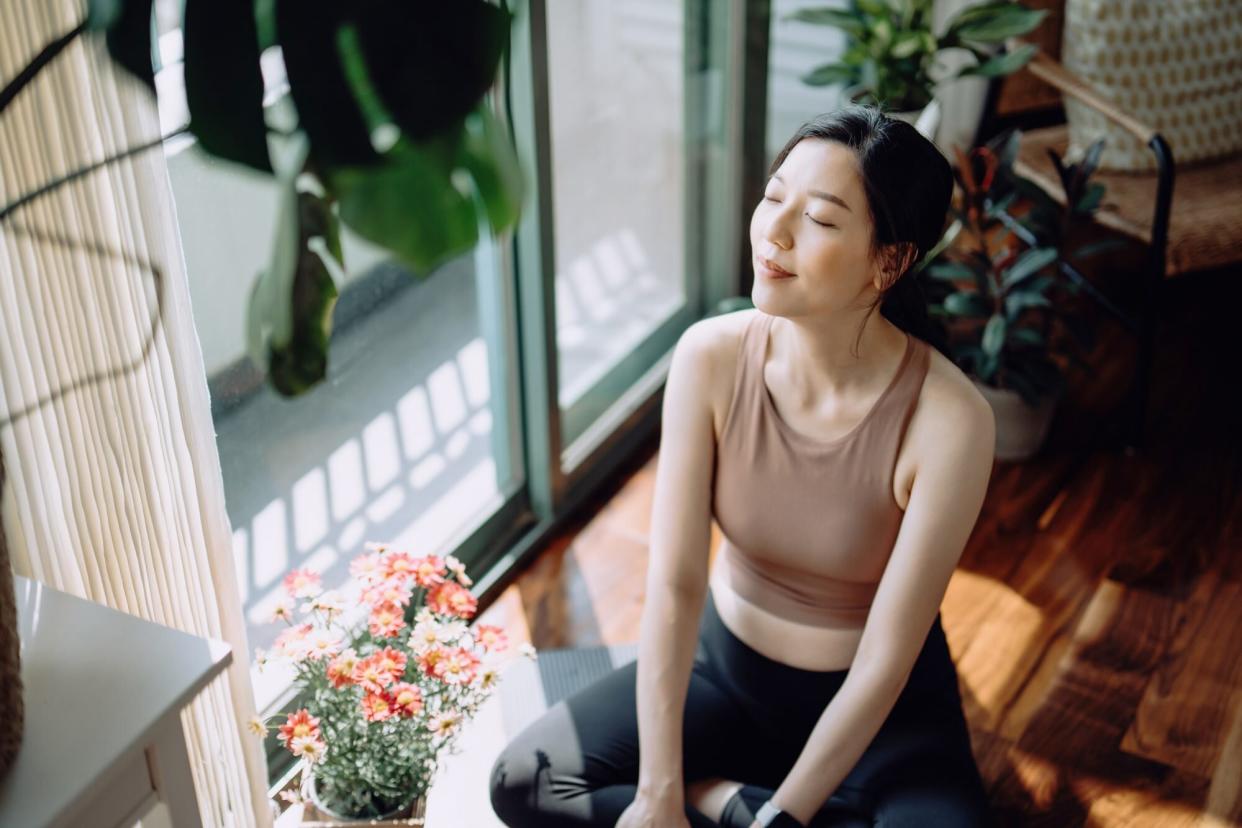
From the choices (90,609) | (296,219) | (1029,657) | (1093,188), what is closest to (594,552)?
(1029,657)

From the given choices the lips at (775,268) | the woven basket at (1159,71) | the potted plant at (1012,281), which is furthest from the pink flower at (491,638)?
the woven basket at (1159,71)

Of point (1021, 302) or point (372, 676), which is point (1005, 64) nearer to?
point (1021, 302)

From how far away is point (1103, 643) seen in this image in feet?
7.30

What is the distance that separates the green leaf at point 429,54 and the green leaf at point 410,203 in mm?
13

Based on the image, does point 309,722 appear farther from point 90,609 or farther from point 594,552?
point 594,552

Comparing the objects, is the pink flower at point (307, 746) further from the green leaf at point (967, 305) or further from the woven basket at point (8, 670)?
the green leaf at point (967, 305)

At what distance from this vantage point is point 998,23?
A: 2523mm

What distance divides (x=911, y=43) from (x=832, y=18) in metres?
0.16

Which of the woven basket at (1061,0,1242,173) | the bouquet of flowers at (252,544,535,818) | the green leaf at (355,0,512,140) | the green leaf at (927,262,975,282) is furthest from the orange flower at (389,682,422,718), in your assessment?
the woven basket at (1061,0,1242,173)

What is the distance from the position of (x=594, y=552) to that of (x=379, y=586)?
35.6 inches

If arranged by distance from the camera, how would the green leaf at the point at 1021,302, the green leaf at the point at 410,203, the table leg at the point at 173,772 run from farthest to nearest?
the green leaf at the point at 1021,302, the table leg at the point at 173,772, the green leaf at the point at 410,203

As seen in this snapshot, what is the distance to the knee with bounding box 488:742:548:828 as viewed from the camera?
1.62 m

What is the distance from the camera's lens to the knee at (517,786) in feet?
5.33

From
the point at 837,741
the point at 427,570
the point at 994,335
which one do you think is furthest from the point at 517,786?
the point at 994,335
